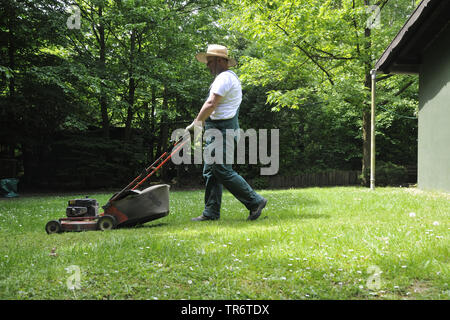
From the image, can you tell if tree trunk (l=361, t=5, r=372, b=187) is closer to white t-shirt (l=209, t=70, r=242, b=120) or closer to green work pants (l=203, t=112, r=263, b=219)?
white t-shirt (l=209, t=70, r=242, b=120)

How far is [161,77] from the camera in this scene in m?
15.4

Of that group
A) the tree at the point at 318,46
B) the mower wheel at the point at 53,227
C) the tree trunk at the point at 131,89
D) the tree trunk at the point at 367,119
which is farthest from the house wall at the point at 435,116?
the tree trunk at the point at 131,89

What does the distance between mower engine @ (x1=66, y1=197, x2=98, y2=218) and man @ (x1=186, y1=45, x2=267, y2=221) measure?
1.36m

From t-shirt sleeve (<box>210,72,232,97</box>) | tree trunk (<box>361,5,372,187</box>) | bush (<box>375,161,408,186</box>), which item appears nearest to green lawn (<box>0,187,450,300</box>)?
t-shirt sleeve (<box>210,72,232,97</box>)

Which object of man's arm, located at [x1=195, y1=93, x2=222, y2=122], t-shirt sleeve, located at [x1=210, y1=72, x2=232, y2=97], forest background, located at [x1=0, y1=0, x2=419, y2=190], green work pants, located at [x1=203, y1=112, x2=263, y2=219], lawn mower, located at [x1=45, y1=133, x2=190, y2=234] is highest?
forest background, located at [x1=0, y1=0, x2=419, y2=190]

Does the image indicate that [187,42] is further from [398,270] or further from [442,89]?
[398,270]

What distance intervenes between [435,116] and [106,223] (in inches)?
309

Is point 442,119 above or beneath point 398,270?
above

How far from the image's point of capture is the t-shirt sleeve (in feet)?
14.9

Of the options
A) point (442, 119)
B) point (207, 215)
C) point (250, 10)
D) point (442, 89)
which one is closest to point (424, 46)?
point (442, 89)

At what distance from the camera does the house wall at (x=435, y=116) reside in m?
8.16

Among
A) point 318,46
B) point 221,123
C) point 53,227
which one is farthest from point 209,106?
point 318,46

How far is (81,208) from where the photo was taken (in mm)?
4328
